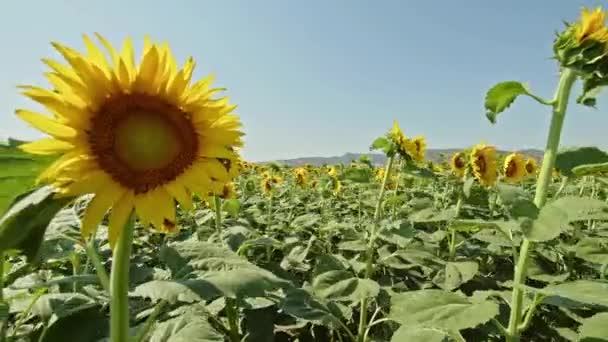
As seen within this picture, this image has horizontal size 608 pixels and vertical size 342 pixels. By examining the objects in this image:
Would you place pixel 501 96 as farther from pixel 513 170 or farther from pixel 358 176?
pixel 513 170

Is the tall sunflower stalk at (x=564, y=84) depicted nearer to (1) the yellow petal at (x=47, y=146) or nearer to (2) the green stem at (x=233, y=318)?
(2) the green stem at (x=233, y=318)

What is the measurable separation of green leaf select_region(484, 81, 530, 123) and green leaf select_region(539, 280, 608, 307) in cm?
70

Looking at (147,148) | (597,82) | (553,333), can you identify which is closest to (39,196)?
(147,148)

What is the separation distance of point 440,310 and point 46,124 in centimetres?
137

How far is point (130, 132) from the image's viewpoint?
4.42 feet

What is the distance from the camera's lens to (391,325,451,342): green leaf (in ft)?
5.85

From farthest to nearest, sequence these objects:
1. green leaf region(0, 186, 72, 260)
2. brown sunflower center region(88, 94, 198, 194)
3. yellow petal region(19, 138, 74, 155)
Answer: brown sunflower center region(88, 94, 198, 194)
yellow petal region(19, 138, 74, 155)
green leaf region(0, 186, 72, 260)

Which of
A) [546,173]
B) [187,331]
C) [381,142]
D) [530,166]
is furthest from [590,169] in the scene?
[530,166]

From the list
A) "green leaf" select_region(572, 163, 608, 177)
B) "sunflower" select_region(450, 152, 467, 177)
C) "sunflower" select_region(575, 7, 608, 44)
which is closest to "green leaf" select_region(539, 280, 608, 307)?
"green leaf" select_region(572, 163, 608, 177)

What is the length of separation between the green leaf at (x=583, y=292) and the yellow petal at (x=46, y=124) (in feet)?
4.55

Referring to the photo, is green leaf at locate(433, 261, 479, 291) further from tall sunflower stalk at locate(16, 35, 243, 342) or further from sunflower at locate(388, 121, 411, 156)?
tall sunflower stalk at locate(16, 35, 243, 342)

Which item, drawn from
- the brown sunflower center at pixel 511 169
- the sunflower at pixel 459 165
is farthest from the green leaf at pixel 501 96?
the brown sunflower center at pixel 511 169

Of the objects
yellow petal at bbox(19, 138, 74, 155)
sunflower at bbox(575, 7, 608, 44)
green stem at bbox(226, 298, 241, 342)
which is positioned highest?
sunflower at bbox(575, 7, 608, 44)

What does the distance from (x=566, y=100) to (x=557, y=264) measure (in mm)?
1876
